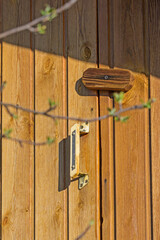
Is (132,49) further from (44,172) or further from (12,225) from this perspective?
(12,225)

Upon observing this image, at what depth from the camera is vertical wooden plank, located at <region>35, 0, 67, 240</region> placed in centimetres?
197

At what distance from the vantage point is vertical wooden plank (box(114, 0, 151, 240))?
1846 mm

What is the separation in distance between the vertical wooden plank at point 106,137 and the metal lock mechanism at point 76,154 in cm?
8

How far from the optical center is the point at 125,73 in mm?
1869

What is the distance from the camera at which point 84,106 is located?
195 centimetres

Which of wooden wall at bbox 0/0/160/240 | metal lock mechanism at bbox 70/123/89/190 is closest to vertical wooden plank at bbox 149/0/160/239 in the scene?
wooden wall at bbox 0/0/160/240

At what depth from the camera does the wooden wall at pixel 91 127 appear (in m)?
1.86

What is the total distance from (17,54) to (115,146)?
65cm

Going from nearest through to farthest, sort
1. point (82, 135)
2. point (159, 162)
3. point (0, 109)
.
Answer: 1. point (159, 162)
2. point (82, 135)
3. point (0, 109)

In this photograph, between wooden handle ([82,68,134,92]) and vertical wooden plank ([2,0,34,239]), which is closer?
wooden handle ([82,68,134,92])

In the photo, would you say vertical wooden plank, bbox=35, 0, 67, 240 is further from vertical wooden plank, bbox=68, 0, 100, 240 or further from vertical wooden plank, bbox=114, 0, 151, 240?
vertical wooden plank, bbox=114, 0, 151, 240

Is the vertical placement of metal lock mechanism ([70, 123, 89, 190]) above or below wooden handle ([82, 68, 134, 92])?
below

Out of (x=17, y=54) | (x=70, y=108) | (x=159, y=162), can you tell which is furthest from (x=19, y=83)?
(x=159, y=162)

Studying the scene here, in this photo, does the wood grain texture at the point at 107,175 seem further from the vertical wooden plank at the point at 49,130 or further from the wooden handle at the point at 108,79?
the vertical wooden plank at the point at 49,130
